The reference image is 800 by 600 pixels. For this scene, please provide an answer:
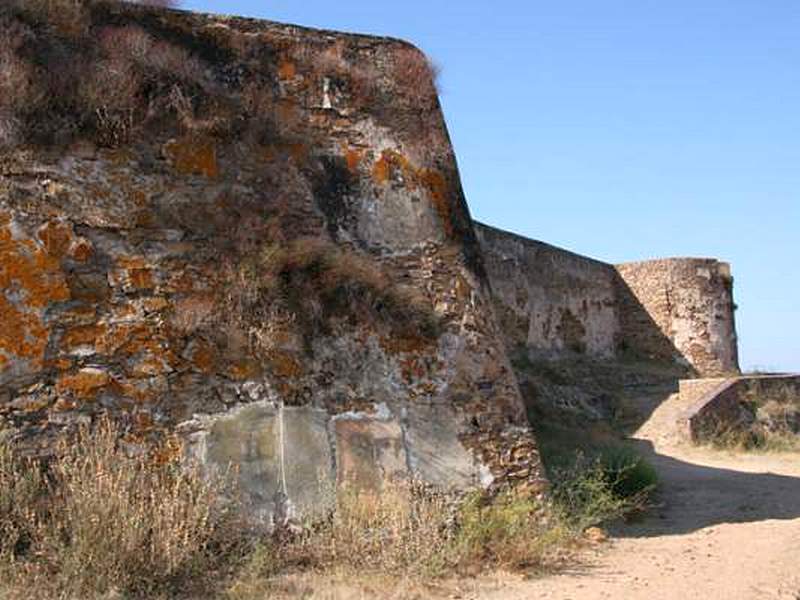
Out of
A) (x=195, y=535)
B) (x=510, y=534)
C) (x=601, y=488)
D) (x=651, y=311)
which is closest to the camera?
(x=195, y=535)

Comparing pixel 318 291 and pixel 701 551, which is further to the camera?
pixel 701 551

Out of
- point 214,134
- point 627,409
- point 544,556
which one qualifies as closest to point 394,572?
point 544,556

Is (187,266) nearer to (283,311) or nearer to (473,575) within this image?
(283,311)

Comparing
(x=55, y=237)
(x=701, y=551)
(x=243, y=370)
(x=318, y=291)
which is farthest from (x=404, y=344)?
(x=701, y=551)

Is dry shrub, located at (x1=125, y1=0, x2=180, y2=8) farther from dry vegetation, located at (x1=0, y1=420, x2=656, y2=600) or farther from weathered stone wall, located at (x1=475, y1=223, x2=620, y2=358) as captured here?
weathered stone wall, located at (x1=475, y1=223, x2=620, y2=358)

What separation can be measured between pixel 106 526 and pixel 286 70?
416 centimetres

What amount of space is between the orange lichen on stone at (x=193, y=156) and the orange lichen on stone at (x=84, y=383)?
68.6 inches

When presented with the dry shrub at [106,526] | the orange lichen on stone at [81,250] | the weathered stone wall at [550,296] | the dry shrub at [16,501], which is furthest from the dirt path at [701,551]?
the weathered stone wall at [550,296]

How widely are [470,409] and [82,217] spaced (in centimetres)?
325

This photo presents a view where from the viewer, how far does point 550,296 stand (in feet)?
65.7

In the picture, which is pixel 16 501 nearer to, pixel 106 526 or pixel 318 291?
pixel 106 526

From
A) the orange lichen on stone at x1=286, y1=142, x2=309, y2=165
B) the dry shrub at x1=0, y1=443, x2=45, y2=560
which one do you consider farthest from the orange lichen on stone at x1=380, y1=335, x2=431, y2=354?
the dry shrub at x1=0, y1=443, x2=45, y2=560

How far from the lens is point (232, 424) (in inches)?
245

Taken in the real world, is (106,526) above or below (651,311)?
below
